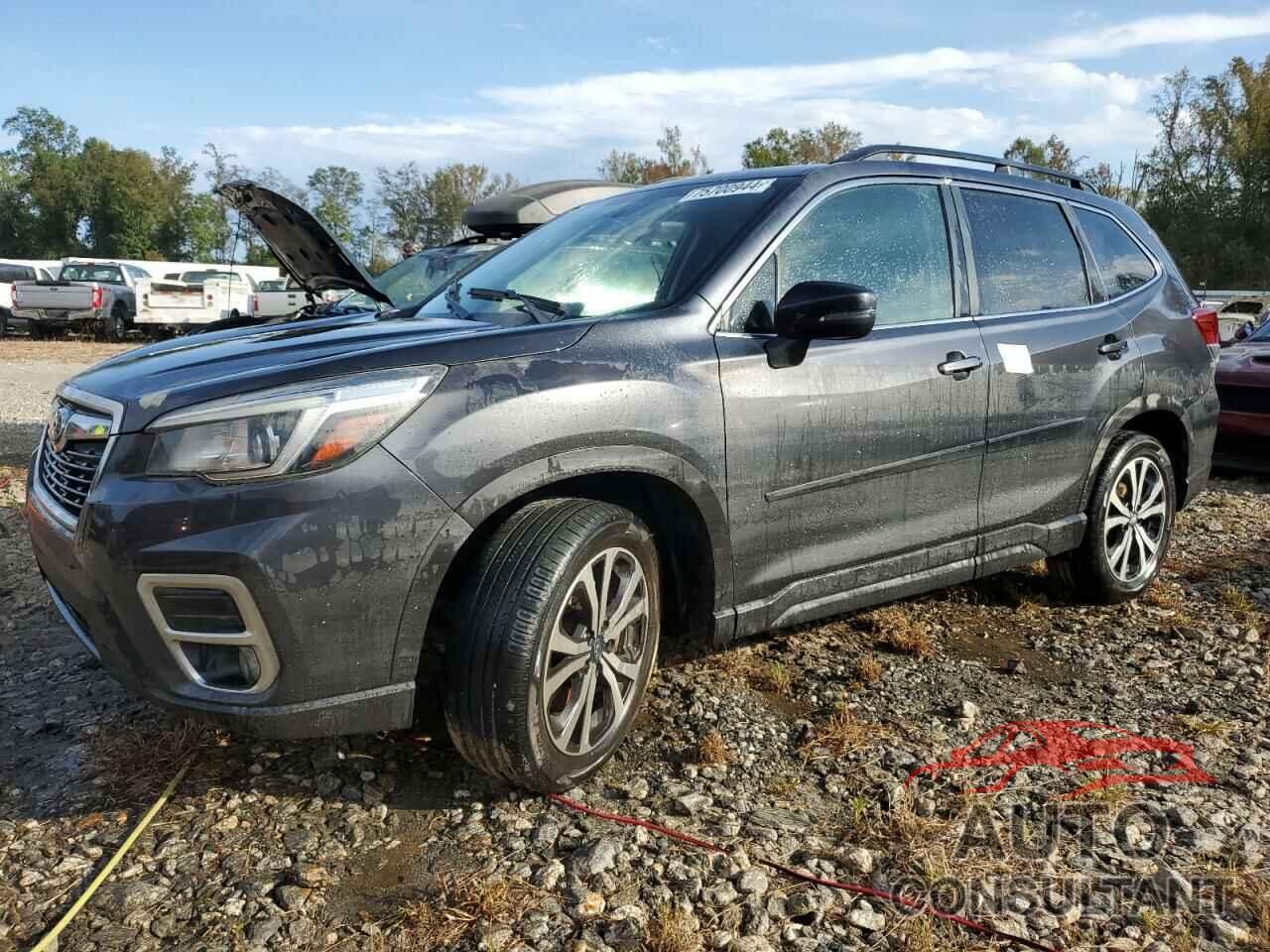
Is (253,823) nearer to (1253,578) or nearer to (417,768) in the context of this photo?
(417,768)

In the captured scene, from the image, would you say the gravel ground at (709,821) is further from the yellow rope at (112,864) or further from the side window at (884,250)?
the side window at (884,250)

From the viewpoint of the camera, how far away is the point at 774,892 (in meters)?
2.30

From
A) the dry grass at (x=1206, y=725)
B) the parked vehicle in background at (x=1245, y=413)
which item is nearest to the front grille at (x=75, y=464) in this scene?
the dry grass at (x=1206, y=725)

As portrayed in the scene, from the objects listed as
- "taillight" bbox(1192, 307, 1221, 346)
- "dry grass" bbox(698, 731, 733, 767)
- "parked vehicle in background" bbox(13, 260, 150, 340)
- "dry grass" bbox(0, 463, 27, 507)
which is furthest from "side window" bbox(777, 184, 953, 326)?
"parked vehicle in background" bbox(13, 260, 150, 340)

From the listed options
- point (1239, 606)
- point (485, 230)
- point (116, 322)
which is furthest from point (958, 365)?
point (116, 322)

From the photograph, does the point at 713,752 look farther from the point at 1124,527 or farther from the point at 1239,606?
the point at 1239,606

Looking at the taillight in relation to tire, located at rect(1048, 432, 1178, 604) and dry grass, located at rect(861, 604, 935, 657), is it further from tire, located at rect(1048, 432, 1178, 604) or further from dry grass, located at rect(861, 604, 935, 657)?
dry grass, located at rect(861, 604, 935, 657)

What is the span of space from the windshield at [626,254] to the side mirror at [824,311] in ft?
0.92

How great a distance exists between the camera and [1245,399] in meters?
7.35

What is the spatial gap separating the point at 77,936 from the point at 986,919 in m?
1.92

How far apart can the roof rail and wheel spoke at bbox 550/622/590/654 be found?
1.88 m

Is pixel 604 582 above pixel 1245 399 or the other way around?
above

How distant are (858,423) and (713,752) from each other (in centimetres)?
107

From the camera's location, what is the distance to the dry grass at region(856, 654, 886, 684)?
347 centimetres
